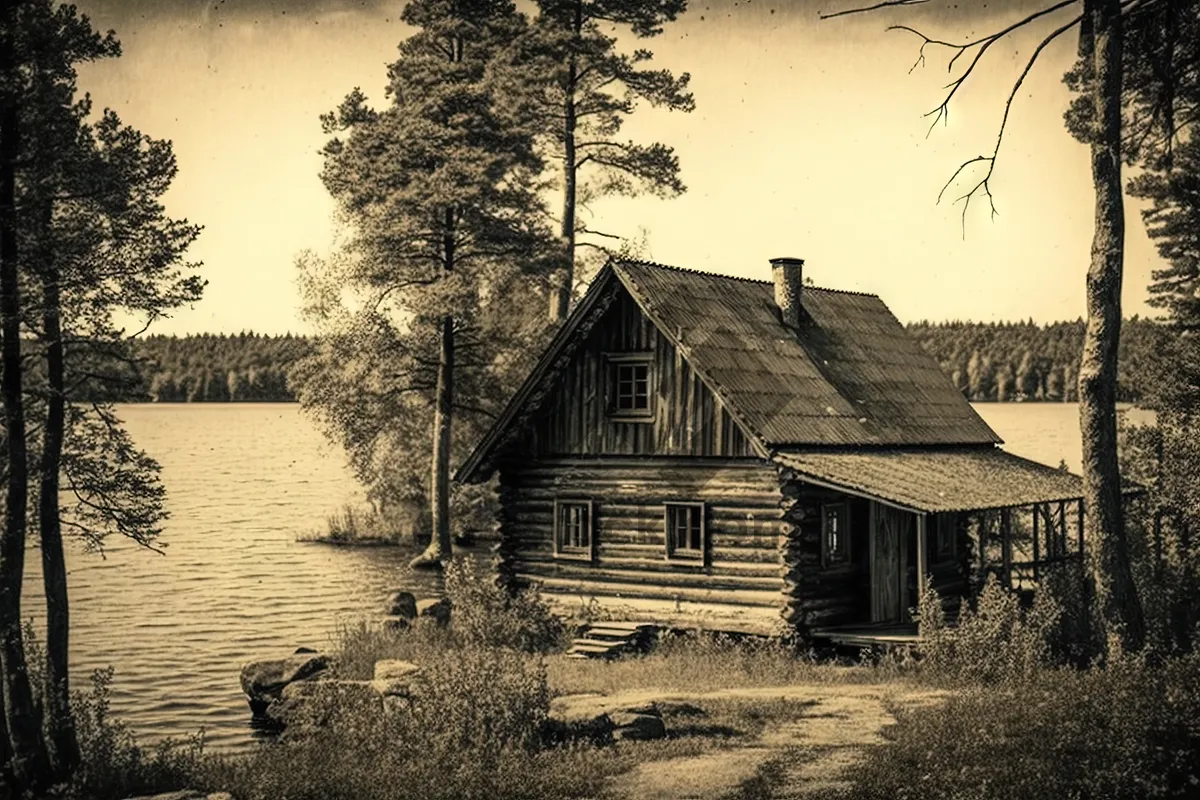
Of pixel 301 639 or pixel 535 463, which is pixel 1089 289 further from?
pixel 301 639

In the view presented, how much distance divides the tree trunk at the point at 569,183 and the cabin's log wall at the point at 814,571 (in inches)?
660

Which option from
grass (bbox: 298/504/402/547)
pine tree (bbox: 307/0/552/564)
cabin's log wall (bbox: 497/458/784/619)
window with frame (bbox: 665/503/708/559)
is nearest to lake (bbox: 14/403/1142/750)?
grass (bbox: 298/504/402/547)

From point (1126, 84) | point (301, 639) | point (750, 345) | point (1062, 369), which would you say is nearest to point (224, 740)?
point (301, 639)

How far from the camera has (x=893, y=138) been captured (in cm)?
3928

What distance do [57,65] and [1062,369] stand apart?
94.7 meters

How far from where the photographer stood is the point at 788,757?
1514 centimetres


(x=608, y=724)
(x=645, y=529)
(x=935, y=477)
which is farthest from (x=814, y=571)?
(x=608, y=724)

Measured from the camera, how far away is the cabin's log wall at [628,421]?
24.7m

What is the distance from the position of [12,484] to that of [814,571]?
13235 millimetres

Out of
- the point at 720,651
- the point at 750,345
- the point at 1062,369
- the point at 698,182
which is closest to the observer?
the point at 720,651

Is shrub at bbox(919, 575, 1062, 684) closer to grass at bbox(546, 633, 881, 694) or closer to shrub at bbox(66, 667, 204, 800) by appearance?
grass at bbox(546, 633, 881, 694)

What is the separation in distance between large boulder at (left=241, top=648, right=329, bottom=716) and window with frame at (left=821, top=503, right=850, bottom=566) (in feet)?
30.0

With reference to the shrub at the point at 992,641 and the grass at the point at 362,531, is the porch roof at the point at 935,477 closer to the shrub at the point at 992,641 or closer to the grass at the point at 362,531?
the shrub at the point at 992,641

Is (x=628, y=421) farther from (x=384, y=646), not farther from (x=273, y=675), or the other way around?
(x=273, y=675)
